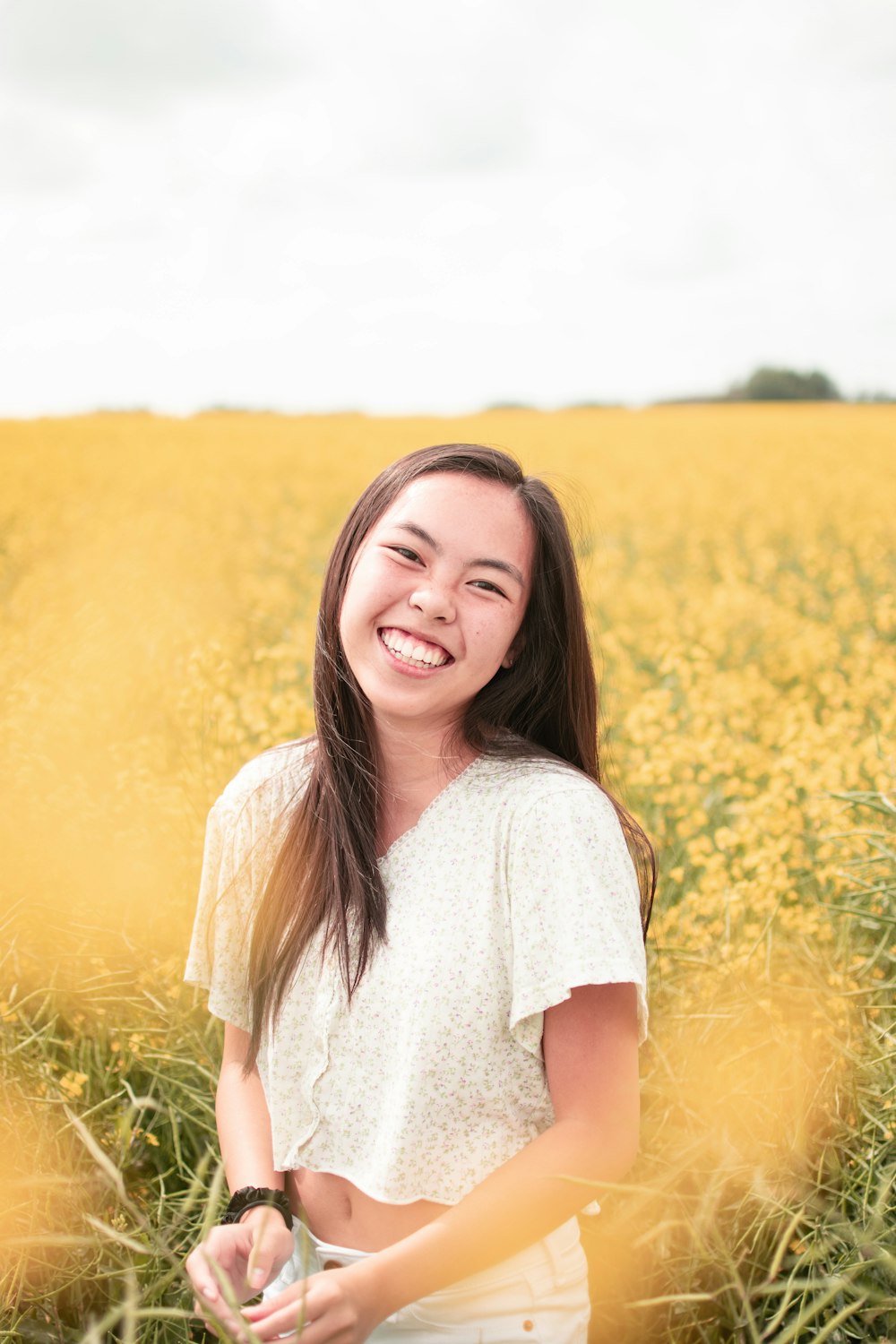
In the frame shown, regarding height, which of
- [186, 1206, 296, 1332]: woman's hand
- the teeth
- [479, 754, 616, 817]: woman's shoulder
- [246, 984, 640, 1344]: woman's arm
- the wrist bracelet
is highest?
the teeth

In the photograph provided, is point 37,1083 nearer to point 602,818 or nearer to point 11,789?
point 11,789

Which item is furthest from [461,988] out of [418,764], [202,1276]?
[202,1276]

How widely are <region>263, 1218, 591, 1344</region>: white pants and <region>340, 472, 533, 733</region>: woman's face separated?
0.64 m

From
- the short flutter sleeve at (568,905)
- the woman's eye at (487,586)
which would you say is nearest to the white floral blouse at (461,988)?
the short flutter sleeve at (568,905)

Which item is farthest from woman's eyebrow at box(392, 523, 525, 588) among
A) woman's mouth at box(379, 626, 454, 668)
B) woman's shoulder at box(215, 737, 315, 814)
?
woman's shoulder at box(215, 737, 315, 814)

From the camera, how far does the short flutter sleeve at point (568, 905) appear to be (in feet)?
4.23

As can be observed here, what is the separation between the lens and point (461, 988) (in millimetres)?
1371

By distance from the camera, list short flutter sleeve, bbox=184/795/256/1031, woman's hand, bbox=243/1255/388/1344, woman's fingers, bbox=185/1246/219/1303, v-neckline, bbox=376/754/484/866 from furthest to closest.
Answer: short flutter sleeve, bbox=184/795/256/1031, v-neckline, bbox=376/754/484/866, woman's fingers, bbox=185/1246/219/1303, woman's hand, bbox=243/1255/388/1344

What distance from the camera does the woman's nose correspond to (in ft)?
4.56

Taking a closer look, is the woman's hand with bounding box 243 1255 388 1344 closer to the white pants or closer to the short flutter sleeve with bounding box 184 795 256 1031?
the white pants

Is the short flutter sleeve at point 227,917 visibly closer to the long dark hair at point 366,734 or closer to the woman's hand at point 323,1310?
the long dark hair at point 366,734

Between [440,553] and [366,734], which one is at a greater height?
[440,553]

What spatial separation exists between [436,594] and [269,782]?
42 cm

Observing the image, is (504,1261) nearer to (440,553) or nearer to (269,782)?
(269,782)
